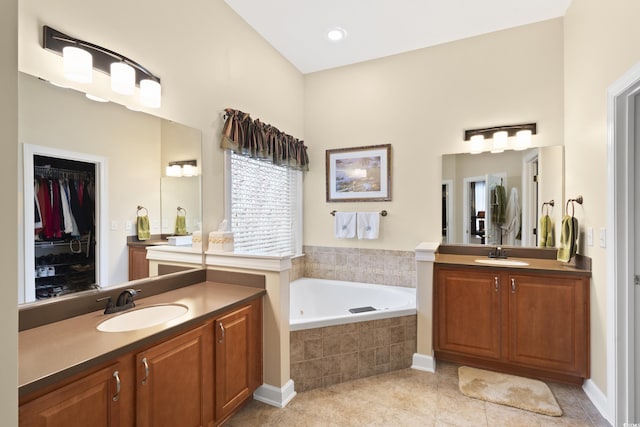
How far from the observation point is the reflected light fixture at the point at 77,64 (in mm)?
1499

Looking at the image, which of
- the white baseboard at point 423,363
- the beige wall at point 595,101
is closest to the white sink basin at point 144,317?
the white baseboard at point 423,363

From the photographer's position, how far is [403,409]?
2.12m

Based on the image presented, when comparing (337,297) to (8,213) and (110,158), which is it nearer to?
(110,158)

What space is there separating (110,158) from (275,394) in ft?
6.05

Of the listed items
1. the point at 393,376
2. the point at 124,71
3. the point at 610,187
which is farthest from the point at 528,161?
the point at 124,71

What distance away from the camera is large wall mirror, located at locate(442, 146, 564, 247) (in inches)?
113

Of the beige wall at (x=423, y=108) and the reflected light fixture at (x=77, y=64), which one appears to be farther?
the beige wall at (x=423, y=108)

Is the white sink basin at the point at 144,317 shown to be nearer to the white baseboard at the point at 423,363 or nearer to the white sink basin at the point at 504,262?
the white baseboard at the point at 423,363

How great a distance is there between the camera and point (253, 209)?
311cm

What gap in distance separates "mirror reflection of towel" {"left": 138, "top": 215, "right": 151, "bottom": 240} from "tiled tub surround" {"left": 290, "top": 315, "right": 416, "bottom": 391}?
1.21 metres

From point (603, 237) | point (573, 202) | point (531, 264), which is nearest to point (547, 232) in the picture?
point (573, 202)

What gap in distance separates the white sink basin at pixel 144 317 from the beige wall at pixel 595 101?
2.69 m

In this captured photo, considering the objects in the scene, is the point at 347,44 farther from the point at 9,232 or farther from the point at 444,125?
the point at 9,232

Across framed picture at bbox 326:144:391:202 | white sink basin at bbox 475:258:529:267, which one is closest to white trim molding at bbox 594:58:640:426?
white sink basin at bbox 475:258:529:267
